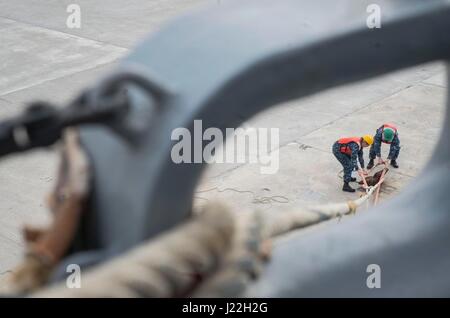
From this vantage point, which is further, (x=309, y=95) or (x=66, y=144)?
(x=309, y=95)

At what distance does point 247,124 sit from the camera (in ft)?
14.7

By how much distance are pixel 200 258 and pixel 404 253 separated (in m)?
0.55

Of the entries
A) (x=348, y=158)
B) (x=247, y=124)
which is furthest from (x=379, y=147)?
(x=247, y=124)

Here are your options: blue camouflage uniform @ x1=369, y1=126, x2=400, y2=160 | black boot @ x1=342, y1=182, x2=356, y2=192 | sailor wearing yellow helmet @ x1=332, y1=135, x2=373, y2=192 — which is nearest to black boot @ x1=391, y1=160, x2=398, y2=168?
blue camouflage uniform @ x1=369, y1=126, x2=400, y2=160

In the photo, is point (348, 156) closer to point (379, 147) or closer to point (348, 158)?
point (348, 158)

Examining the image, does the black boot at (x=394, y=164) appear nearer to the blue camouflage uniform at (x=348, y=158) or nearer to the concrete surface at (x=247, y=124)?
the concrete surface at (x=247, y=124)

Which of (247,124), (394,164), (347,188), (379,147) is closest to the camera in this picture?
(247,124)

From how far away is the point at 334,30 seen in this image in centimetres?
113

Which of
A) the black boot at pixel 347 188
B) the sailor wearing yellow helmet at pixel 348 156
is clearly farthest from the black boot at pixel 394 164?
the black boot at pixel 347 188

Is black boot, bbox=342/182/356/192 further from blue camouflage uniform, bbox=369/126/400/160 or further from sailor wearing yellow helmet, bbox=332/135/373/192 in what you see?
blue camouflage uniform, bbox=369/126/400/160

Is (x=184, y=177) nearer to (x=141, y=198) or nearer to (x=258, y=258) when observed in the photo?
(x=141, y=198)

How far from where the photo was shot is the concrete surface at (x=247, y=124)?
17.3ft

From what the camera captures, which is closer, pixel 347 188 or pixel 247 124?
pixel 247 124

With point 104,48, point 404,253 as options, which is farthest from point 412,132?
point 404,253
